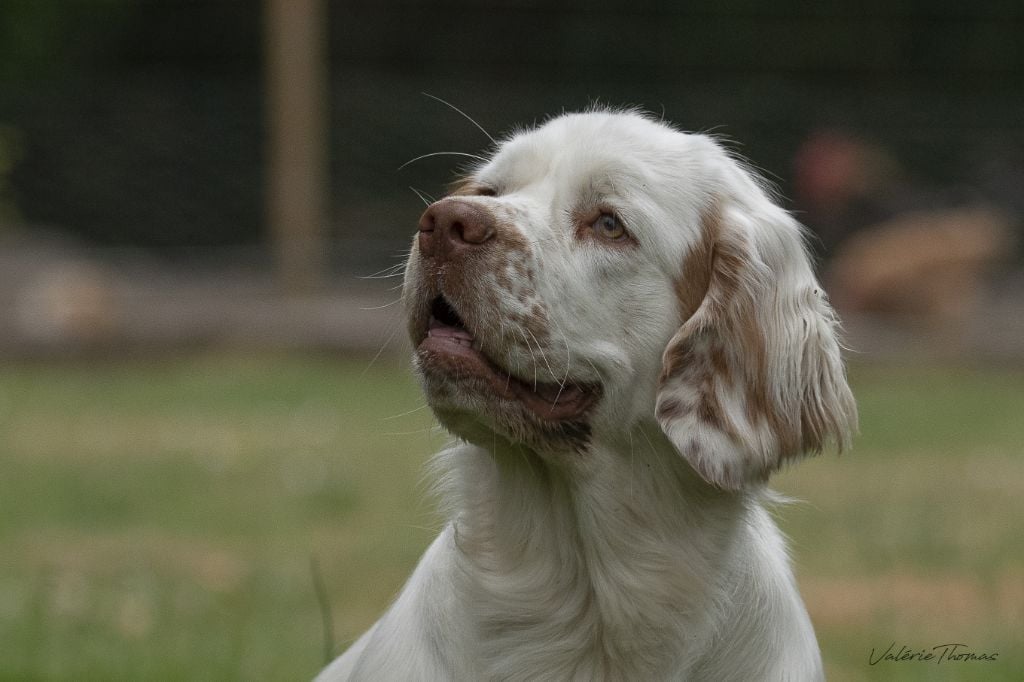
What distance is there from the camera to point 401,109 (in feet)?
41.1

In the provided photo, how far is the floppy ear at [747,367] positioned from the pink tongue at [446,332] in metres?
0.40

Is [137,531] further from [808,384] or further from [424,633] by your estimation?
[808,384]

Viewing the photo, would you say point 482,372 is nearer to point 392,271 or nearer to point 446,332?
point 446,332

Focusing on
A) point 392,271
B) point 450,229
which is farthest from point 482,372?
point 392,271

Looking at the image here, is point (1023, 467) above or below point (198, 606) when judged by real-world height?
below

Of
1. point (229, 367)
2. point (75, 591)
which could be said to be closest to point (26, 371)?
point (229, 367)

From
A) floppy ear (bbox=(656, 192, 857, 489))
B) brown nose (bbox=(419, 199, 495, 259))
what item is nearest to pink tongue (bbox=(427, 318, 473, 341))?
brown nose (bbox=(419, 199, 495, 259))

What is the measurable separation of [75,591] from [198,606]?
18.6 inches

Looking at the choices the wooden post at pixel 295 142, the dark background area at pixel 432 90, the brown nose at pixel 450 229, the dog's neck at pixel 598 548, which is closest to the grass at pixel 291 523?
the dog's neck at pixel 598 548

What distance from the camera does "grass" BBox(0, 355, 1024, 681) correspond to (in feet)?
14.5

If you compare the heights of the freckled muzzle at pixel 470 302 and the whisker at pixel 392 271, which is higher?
the freckled muzzle at pixel 470 302

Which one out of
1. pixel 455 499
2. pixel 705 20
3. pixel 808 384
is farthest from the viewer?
pixel 705 20
